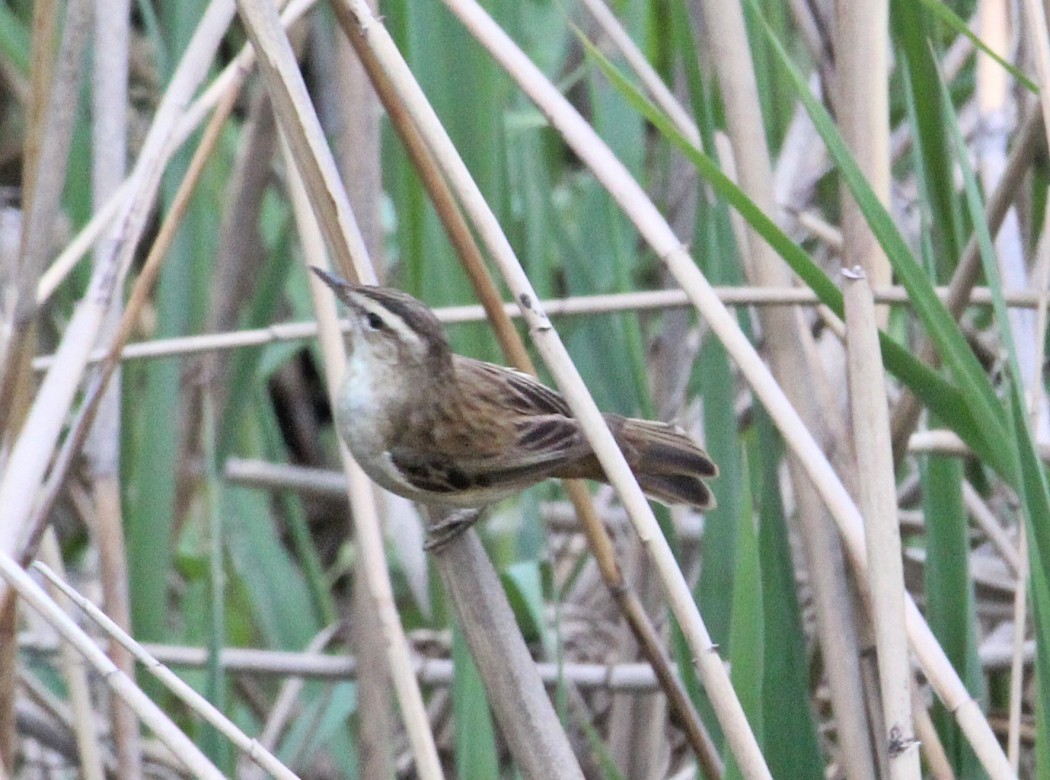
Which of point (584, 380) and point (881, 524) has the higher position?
point (584, 380)

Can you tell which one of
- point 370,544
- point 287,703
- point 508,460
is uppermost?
point 508,460

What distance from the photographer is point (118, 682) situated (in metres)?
1.51

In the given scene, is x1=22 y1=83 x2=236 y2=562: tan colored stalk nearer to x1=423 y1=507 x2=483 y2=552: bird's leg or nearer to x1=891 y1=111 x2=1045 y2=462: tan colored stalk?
x1=423 y1=507 x2=483 y2=552: bird's leg

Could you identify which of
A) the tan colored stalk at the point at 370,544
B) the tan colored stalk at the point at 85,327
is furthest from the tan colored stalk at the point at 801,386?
the tan colored stalk at the point at 85,327

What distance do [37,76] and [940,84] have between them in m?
1.25

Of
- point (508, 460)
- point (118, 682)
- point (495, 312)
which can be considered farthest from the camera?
point (508, 460)

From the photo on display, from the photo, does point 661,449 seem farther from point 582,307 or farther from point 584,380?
point 584,380

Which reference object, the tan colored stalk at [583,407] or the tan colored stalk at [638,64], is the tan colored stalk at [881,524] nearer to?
the tan colored stalk at [583,407]

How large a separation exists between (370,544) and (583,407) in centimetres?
56

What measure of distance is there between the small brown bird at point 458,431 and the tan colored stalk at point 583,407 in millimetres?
374

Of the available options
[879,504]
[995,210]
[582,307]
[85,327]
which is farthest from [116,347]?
[995,210]

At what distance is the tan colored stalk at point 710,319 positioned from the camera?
161cm

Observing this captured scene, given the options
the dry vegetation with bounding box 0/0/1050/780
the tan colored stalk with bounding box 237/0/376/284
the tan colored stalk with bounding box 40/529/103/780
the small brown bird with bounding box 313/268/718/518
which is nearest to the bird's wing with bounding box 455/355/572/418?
the small brown bird with bounding box 313/268/718/518

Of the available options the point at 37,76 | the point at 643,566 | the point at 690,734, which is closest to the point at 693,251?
the point at 643,566
